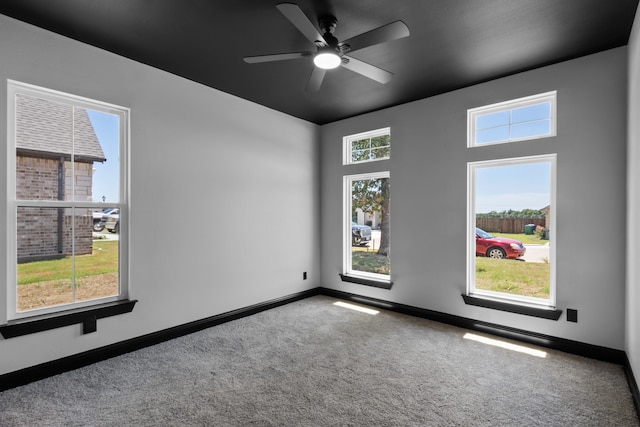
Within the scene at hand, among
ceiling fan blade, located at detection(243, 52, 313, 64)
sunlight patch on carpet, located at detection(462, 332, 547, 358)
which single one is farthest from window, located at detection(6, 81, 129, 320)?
sunlight patch on carpet, located at detection(462, 332, 547, 358)

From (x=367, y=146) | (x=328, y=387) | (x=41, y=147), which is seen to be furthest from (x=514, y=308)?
(x=41, y=147)

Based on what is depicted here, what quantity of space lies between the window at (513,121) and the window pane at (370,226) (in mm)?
1284

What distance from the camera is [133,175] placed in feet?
9.78

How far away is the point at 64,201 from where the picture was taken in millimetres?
2654

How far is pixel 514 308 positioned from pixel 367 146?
2.73 m

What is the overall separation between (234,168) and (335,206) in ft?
5.65

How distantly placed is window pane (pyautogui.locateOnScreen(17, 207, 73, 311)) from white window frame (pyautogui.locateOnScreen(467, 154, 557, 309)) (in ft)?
13.1

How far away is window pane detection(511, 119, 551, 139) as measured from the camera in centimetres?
314

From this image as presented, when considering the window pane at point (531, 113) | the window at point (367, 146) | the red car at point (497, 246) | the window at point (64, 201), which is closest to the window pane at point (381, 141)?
the window at point (367, 146)

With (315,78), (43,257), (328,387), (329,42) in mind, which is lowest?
(328,387)

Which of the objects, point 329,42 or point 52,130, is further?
point 52,130

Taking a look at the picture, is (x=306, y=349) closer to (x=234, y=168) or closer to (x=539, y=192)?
(x=234, y=168)

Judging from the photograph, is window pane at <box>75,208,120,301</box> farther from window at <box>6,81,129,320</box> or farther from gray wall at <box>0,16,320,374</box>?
gray wall at <box>0,16,320,374</box>

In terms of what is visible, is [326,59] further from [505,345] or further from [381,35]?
[505,345]
